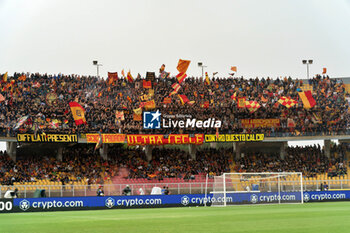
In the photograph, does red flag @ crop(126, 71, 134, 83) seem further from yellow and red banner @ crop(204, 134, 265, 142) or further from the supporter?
the supporter

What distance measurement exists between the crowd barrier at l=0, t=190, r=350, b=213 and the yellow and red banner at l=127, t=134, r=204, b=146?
16.4 metres

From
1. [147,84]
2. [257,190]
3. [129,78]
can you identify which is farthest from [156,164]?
[257,190]

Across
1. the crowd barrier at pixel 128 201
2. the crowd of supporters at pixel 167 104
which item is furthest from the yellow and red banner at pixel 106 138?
the crowd barrier at pixel 128 201

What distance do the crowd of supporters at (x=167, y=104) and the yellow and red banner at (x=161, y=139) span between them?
53.8 inches

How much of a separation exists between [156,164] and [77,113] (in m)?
9.77

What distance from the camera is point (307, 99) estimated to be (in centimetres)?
5662

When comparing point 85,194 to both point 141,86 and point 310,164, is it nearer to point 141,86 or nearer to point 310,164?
point 141,86

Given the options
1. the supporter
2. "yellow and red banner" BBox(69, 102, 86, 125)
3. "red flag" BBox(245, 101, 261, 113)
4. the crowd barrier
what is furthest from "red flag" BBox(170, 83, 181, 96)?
the crowd barrier

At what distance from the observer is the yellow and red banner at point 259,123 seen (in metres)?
58.4

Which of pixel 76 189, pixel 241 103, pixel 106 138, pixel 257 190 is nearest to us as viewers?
pixel 257 190

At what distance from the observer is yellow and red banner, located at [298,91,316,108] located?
56.5 metres

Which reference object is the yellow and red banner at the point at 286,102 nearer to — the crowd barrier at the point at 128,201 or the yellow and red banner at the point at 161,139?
the yellow and red banner at the point at 161,139

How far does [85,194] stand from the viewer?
38.7m

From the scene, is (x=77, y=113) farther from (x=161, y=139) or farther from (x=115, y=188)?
(x=115, y=188)
